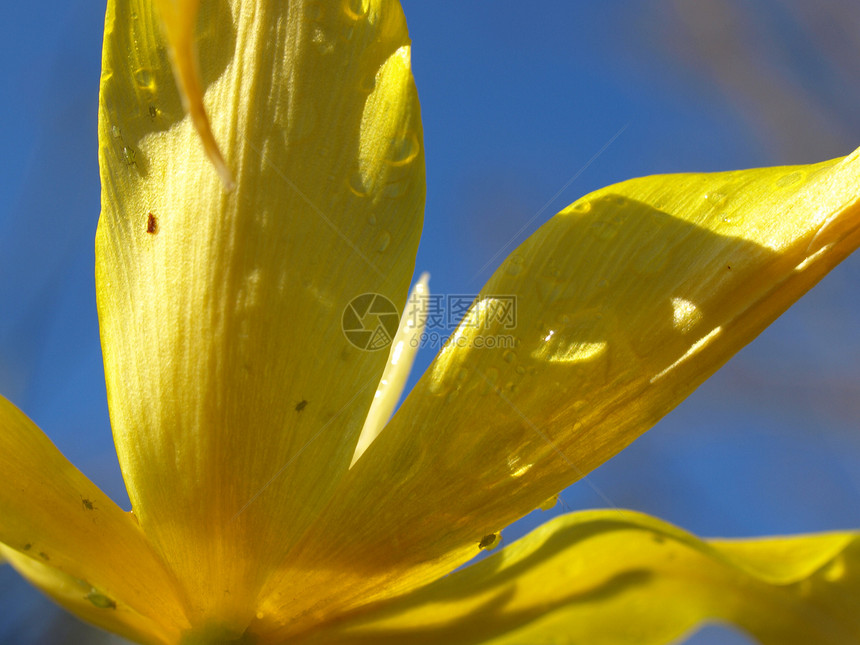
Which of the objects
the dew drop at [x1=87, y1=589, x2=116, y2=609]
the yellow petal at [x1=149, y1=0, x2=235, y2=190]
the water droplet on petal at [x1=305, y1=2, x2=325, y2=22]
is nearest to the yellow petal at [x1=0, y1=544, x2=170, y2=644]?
the dew drop at [x1=87, y1=589, x2=116, y2=609]

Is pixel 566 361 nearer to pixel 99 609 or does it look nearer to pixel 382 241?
pixel 382 241

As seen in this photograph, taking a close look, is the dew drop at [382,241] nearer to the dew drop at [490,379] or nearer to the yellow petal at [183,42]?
the dew drop at [490,379]

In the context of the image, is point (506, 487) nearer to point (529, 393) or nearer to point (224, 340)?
point (529, 393)

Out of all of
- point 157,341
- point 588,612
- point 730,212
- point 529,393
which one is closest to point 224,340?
point 157,341

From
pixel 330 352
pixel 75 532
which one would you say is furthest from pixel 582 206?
pixel 75 532

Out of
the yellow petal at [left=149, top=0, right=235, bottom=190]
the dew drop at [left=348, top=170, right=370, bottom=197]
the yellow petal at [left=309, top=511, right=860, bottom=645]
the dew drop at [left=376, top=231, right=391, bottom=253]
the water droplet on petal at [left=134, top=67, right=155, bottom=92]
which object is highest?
the water droplet on petal at [left=134, top=67, right=155, bottom=92]

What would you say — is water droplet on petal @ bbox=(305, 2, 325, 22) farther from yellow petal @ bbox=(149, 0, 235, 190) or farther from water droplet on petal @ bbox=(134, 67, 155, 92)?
yellow petal @ bbox=(149, 0, 235, 190)

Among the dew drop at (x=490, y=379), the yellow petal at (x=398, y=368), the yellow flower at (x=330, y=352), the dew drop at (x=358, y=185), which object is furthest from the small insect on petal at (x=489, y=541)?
the dew drop at (x=358, y=185)
